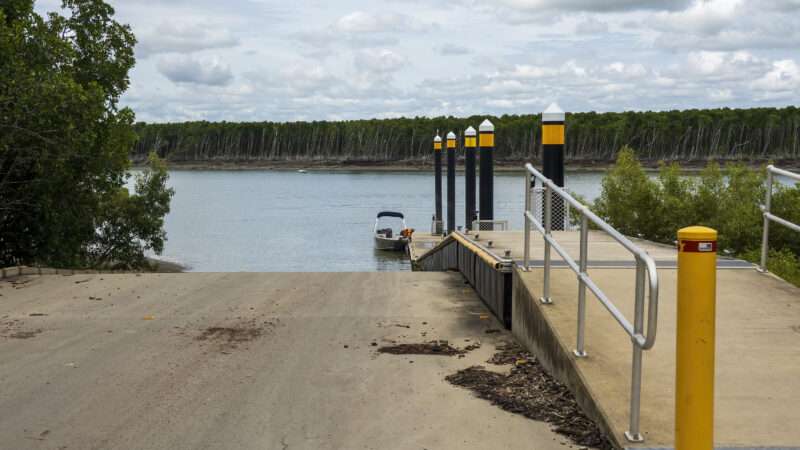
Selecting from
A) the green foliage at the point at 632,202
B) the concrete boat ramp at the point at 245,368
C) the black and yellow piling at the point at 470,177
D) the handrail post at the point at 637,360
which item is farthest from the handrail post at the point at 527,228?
the green foliage at the point at 632,202

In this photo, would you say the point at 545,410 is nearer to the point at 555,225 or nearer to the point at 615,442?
the point at 615,442

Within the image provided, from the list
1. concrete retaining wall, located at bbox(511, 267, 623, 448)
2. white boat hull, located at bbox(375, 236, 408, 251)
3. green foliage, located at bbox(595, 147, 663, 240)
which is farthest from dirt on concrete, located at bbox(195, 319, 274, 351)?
white boat hull, located at bbox(375, 236, 408, 251)

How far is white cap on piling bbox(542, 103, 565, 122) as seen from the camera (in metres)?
13.0

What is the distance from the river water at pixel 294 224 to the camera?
45.0m

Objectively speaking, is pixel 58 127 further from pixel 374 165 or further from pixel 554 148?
pixel 374 165

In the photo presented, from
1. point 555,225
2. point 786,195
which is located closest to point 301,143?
point 786,195

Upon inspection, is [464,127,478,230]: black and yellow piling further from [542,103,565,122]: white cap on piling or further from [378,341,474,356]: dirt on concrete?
[378,341,474,356]: dirt on concrete

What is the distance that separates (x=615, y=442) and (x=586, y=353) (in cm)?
107

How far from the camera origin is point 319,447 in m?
4.63

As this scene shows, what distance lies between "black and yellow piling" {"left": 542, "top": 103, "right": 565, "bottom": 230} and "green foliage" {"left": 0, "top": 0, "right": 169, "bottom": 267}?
31.7 feet

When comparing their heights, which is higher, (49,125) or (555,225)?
(49,125)

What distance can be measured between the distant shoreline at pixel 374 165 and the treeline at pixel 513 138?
106 centimetres

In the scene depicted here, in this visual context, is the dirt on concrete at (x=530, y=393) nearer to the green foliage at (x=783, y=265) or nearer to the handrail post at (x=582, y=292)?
the handrail post at (x=582, y=292)

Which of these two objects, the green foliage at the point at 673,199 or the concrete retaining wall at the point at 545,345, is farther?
the green foliage at the point at 673,199
